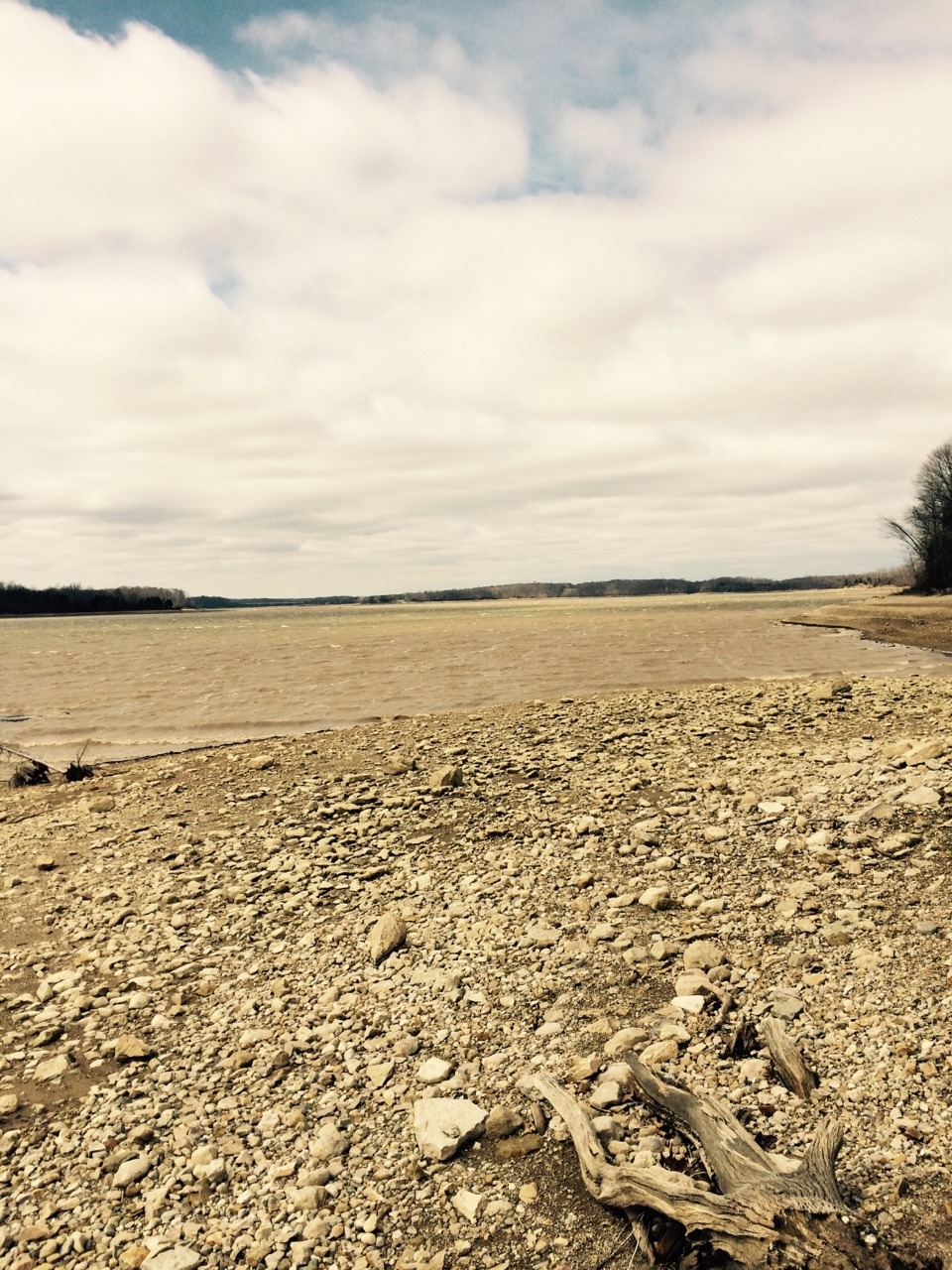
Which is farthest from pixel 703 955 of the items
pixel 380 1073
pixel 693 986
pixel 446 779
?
pixel 446 779

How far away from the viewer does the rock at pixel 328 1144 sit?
4848 mm

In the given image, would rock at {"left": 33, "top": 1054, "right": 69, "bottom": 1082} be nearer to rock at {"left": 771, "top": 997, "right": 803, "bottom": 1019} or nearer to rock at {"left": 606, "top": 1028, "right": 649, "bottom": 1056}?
rock at {"left": 606, "top": 1028, "right": 649, "bottom": 1056}

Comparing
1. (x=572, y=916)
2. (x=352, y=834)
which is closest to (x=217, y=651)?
(x=352, y=834)

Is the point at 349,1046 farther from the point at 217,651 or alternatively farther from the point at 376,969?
the point at 217,651

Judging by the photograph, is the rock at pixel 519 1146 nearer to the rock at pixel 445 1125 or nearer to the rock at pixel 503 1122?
the rock at pixel 503 1122

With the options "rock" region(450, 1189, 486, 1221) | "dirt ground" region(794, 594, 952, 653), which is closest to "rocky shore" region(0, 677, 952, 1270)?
"rock" region(450, 1189, 486, 1221)

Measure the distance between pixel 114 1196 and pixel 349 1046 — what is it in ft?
5.67

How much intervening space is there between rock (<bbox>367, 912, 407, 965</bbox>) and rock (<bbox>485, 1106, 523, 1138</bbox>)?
2312 millimetres

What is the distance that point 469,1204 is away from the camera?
4344mm

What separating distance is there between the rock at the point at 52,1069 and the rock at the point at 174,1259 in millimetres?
2220

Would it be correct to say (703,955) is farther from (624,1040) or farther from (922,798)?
(922,798)

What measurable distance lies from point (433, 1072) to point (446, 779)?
598 centimetres

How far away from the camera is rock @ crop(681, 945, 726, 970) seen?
626 cm

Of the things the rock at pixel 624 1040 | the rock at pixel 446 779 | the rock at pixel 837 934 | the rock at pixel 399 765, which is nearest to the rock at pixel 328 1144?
the rock at pixel 624 1040
